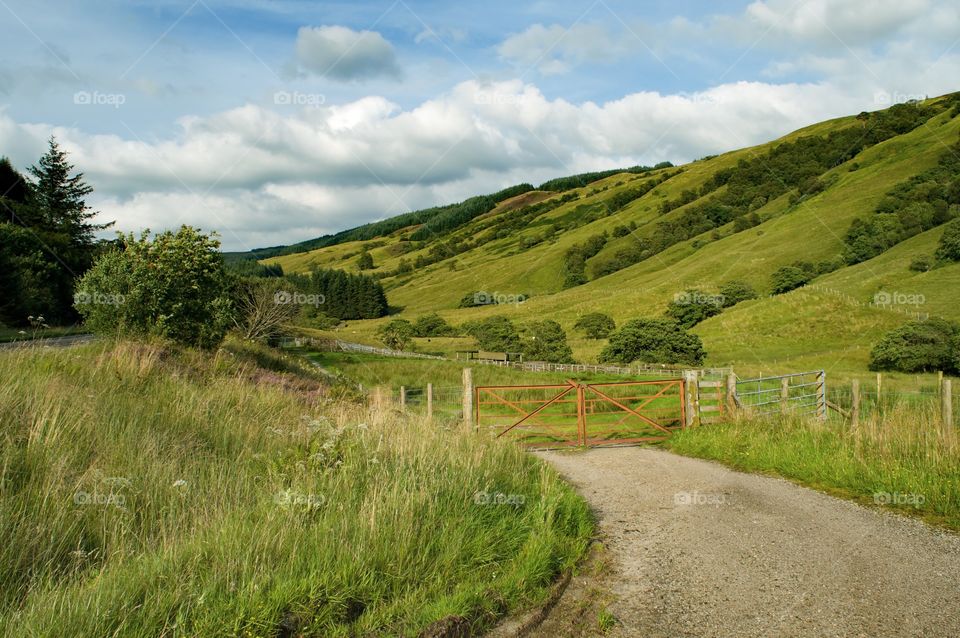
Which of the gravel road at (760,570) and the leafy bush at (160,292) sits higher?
the leafy bush at (160,292)

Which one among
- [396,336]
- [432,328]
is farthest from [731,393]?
[432,328]

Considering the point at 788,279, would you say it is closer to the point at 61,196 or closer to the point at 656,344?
the point at 656,344

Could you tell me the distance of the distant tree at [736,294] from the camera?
8450cm

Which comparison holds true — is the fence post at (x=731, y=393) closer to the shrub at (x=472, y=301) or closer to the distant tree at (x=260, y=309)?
the distant tree at (x=260, y=309)

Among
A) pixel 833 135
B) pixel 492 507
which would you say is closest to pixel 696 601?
pixel 492 507

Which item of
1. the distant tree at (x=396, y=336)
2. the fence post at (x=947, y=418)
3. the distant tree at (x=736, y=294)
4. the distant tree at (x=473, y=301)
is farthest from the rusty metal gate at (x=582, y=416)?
the distant tree at (x=473, y=301)

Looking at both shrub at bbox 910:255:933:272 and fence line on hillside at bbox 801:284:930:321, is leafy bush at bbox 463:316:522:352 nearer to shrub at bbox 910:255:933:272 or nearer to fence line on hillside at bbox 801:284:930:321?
fence line on hillside at bbox 801:284:930:321

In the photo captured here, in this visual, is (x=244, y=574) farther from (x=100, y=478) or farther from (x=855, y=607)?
(x=855, y=607)

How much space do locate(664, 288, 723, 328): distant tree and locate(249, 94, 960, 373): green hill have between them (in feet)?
11.1

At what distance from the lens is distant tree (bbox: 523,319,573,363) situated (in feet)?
208

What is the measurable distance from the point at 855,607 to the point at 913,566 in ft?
4.91

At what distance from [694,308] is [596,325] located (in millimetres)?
13349

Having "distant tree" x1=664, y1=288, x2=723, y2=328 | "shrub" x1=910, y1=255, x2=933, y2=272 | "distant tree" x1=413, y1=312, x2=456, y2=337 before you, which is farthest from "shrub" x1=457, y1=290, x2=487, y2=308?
"shrub" x1=910, y1=255, x2=933, y2=272

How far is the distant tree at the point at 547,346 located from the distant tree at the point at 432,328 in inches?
1333
